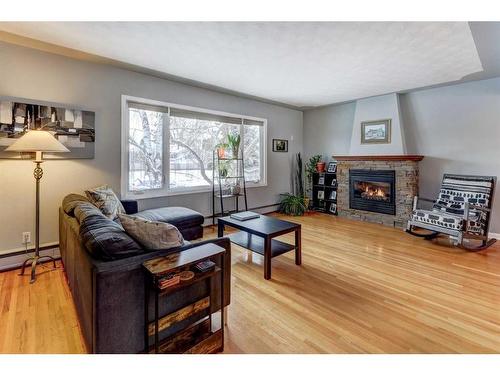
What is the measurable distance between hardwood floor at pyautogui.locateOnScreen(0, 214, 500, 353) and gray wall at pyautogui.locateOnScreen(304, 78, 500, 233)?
5.00 ft

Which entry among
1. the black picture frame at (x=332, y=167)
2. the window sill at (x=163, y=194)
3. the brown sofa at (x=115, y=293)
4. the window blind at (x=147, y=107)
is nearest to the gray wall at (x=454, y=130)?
the black picture frame at (x=332, y=167)

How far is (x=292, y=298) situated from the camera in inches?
87.1

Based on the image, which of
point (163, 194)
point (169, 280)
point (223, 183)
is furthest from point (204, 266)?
point (223, 183)

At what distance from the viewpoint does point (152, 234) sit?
5.05ft

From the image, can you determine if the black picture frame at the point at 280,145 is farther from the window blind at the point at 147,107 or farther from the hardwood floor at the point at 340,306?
the hardwood floor at the point at 340,306

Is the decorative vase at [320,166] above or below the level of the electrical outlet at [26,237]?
above

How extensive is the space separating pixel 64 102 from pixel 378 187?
5.12m

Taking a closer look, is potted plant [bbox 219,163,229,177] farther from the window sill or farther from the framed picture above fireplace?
the framed picture above fireplace

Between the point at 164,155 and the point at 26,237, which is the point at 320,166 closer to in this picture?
the point at 164,155

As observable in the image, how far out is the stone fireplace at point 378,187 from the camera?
4.50 metres

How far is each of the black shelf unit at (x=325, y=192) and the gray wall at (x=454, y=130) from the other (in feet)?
5.20

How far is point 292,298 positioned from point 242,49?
8.49 ft
